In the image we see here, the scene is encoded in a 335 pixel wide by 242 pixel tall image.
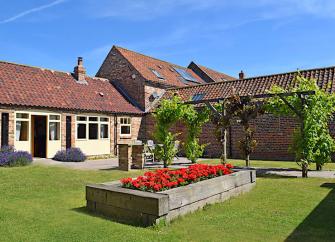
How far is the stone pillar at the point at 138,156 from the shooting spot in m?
14.1

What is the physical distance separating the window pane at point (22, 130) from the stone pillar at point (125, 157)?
6.41 metres

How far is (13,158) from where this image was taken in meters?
14.1

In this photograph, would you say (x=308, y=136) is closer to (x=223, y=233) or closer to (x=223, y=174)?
(x=223, y=174)

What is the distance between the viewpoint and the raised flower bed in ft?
19.2

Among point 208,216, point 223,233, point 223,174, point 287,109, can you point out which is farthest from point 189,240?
point 287,109

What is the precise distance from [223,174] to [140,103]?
16.4 metres

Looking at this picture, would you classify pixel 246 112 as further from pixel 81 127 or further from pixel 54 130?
pixel 54 130

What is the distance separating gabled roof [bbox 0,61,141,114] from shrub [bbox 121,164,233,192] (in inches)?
446

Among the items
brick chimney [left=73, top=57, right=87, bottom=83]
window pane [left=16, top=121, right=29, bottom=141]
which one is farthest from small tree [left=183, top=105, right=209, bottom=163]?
brick chimney [left=73, top=57, right=87, bottom=83]

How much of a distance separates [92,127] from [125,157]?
7585 millimetres

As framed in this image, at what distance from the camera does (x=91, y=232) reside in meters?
5.39

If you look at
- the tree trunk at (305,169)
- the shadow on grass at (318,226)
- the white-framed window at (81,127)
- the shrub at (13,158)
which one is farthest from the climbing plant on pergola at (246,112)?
the white-framed window at (81,127)

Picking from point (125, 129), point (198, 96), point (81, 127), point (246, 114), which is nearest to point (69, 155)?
point (81, 127)

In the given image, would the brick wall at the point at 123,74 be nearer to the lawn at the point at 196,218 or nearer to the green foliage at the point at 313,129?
the green foliage at the point at 313,129
